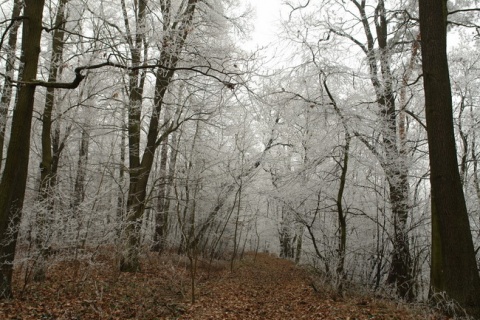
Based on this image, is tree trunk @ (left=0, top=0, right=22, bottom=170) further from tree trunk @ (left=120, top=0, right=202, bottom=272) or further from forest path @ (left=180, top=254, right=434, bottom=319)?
forest path @ (left=180, top=254, right=434, bottom=319)

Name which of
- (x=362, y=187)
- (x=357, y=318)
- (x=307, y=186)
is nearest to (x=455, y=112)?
(x=362, y=187)

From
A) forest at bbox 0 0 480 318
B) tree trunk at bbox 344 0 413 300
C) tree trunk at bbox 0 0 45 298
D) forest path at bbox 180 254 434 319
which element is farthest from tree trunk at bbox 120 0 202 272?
tree trunk at bbox 344 0 413 300

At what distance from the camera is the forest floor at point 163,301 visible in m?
5.75

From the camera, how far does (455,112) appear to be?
10828mm

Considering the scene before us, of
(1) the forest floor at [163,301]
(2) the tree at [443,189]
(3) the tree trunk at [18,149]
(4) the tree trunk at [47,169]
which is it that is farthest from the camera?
(4) the tree trunk at [47,169]

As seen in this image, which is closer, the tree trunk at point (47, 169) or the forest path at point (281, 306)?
the forest path at point (281, 306)

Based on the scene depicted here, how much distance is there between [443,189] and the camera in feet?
17.0

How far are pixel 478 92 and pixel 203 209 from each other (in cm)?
1076

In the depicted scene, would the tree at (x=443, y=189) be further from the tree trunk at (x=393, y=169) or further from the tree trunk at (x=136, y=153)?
the tree trunk at (x=136, y=153)

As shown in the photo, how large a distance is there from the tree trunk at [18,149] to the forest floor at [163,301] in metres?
0.66

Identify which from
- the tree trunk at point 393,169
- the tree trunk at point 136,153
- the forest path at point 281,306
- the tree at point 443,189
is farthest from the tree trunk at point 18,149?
the tree trunk at point 393,169

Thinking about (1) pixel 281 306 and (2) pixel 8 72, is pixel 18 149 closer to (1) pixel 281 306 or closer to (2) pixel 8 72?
(2) pixel 8 72

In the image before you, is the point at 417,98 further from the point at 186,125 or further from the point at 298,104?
the point at 186,125

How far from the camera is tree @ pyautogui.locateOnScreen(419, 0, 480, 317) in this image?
192 inches
